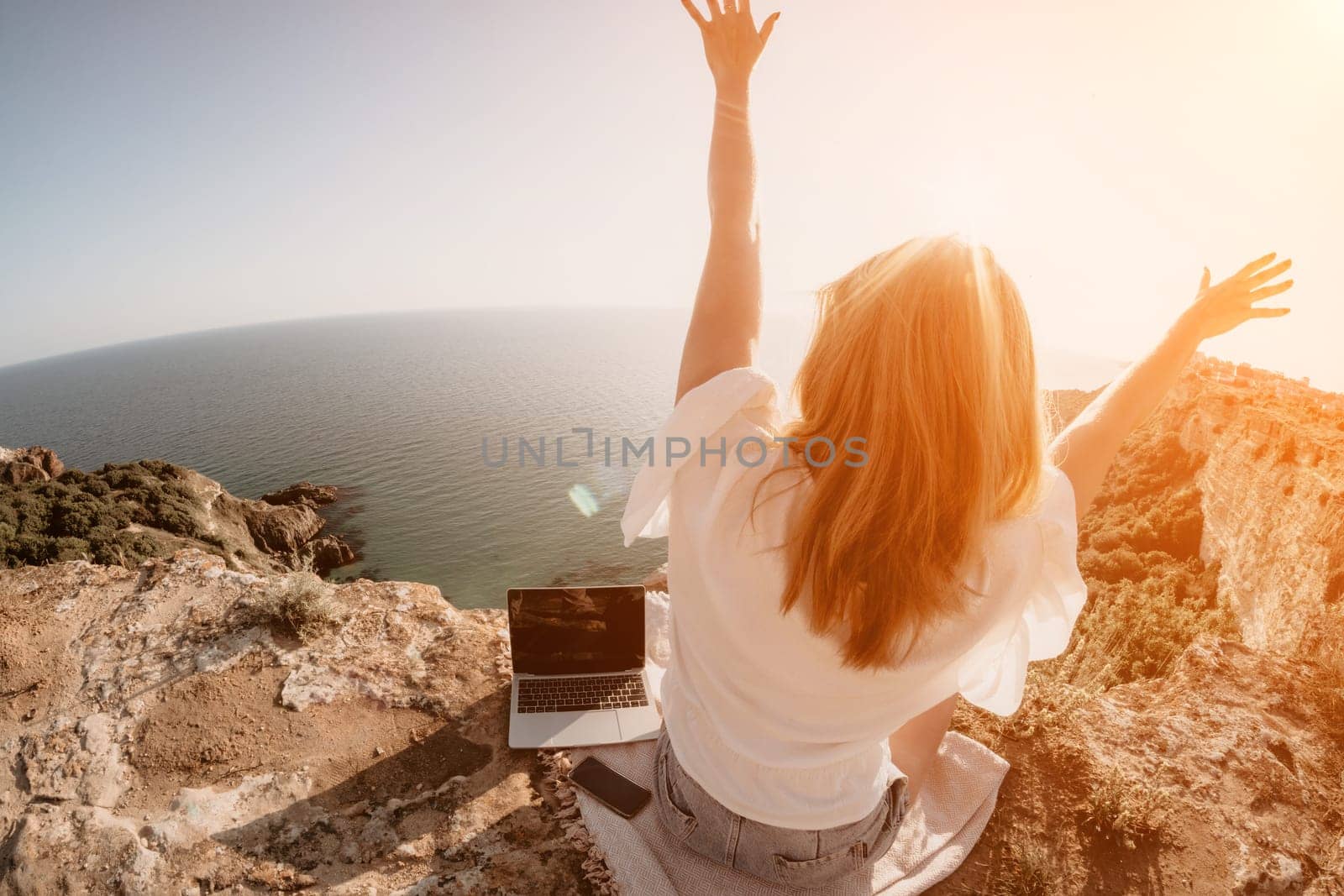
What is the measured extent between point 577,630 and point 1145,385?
314 cm

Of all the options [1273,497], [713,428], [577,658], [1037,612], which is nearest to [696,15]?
[713,428]

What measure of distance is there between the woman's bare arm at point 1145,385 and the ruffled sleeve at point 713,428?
1.05m

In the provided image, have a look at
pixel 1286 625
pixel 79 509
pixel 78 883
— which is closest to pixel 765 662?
pixel 78 883

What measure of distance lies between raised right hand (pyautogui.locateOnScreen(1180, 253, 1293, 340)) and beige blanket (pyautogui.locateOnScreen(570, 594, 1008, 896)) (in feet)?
7.69

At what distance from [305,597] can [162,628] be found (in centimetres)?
109

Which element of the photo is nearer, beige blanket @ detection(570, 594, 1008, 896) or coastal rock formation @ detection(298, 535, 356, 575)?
beige blanket @ detection(570, 594, 1008, 896)

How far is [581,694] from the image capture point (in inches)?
142

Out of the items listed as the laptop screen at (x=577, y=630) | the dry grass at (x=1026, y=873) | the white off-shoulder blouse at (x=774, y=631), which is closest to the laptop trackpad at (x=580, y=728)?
the laptop screen at (x=577, y=630)

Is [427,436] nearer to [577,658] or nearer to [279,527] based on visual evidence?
[279,527]

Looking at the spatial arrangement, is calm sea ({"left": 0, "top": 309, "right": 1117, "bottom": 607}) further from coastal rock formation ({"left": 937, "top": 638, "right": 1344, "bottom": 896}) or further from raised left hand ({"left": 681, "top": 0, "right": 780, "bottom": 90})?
coastal rock formation ({"left": 937, "top": 638, "right": 1344, "bottom": 896})

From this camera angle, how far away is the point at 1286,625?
17.3m

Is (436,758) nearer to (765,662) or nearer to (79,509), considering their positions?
(765,662)

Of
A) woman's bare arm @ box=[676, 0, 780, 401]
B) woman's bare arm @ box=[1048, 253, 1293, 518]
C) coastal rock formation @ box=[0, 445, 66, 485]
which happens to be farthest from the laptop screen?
coastal rock formation @ box=[0, 445, 66, 485]

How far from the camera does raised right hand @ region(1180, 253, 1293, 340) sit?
188 centimetres
